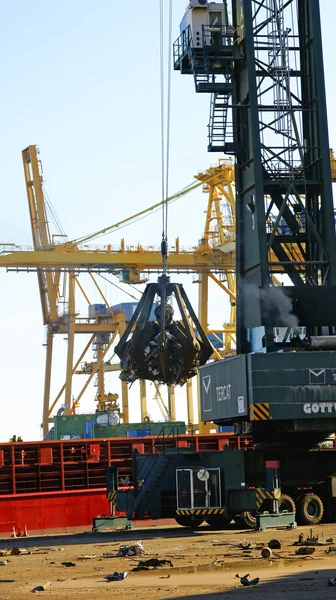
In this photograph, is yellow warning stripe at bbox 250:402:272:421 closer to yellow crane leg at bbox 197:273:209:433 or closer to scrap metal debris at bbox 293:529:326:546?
scrap metal debris at bbox 293:529:326:546

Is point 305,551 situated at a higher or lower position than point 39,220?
lower

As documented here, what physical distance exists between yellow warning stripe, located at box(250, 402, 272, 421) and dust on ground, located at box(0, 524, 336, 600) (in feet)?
8.63

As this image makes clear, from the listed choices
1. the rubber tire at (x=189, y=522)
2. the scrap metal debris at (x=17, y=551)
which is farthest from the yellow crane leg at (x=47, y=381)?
the scrap metal debris at (x=17, y=551)

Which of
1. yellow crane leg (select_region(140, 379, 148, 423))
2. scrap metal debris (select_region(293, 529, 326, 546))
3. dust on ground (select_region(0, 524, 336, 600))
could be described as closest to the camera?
dust on ground (select_region(0, 524, 336, 600))

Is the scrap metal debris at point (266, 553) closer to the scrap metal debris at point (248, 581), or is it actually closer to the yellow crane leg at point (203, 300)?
the scrap metal debris at point (248, 581)

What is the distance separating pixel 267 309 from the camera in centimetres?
2588

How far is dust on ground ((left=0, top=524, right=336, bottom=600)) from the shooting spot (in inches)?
547

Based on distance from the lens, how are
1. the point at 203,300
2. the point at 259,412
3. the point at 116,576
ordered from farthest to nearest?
the point at 203,300, the point at 259,412, the point at 116,576

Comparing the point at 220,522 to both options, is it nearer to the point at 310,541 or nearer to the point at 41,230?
the point at 310,541

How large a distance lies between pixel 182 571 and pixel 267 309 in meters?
10.6

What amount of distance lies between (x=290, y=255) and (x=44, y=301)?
43.5 meters

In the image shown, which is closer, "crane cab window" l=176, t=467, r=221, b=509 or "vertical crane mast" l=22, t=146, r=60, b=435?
"crane cab window" l=176, t=467, r=221, b=509

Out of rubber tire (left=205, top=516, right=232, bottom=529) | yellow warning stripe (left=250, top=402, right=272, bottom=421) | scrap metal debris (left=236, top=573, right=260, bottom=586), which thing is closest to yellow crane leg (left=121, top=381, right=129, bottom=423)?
rubber tire (left=205, top=516, right=232, bottom=529)

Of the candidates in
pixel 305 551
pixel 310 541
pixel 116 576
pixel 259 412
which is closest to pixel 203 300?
pixel 259 412
